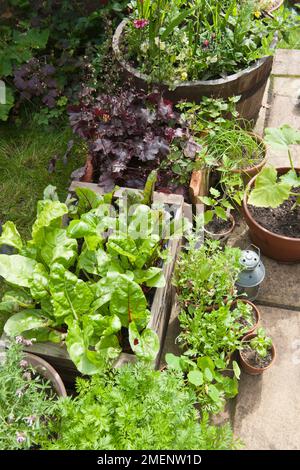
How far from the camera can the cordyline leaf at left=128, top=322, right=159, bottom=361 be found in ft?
6.59

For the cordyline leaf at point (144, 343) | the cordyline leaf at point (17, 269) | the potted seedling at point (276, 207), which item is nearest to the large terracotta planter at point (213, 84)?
the potted seedling at point (276, 207)

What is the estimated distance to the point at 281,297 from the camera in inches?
113

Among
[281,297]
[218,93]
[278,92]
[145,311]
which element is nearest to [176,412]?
[145,311]

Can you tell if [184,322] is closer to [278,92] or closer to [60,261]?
[60,261]

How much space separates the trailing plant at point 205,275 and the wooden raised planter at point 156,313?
8 cm

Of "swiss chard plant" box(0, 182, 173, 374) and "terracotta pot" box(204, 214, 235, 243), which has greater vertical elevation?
"swiss chard plant" box(0, 182, 173, 374)

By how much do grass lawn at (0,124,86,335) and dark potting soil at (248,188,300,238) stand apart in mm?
1273

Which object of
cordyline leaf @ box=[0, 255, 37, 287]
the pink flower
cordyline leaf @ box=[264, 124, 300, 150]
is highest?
the pink flower

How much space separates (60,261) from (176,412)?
2.61 ft

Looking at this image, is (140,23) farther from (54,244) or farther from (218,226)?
(54,244)

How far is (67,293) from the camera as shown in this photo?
206 cm

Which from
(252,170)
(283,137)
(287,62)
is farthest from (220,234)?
(287,62)

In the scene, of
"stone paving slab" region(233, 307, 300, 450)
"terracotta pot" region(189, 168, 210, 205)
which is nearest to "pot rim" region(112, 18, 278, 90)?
"terracotta pot" region(189, 168, 210, 205)

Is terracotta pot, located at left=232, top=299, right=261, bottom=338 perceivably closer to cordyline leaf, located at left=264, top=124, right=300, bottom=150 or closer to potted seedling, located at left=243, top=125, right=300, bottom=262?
potted seedling, located at left=243, top=125, right=300, bottom=262
